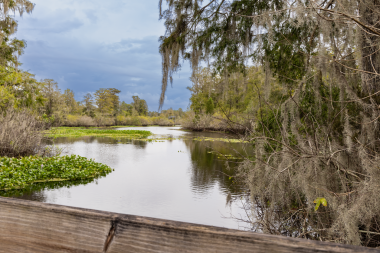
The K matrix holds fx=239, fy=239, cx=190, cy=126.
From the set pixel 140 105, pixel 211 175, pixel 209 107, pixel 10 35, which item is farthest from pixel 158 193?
pixel 140 105

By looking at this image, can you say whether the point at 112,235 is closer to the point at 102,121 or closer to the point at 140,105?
the point at 102,121

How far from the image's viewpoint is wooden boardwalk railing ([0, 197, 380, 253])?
1.68 feet

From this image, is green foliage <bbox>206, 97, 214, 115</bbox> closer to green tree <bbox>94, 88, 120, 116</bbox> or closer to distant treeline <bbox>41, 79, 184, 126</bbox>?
distant treeline <bbox>41, 79, 184, 126</bbox>

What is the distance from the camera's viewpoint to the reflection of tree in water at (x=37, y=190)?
4836 millimetres

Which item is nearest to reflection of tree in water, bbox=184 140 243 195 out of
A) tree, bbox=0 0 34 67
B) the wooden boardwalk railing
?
the wooden boardwalk railing

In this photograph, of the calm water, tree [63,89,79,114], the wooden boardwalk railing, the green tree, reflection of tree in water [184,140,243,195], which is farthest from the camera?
the green tree

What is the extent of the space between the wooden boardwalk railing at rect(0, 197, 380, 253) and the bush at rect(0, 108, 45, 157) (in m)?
8.24

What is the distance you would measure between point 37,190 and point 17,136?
3362 millimetres

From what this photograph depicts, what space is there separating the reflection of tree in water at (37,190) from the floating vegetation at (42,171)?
21 centimetres

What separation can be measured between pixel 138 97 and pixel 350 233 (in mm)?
65365

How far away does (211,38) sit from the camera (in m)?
4.21

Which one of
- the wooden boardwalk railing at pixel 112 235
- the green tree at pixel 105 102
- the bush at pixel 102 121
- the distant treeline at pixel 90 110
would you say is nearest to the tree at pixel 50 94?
the distant treeline at pixel 90 110

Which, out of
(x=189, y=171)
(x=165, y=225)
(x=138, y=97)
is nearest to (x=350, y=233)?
(x=165, y=225)

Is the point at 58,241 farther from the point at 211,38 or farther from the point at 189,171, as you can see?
the point at 189,171
